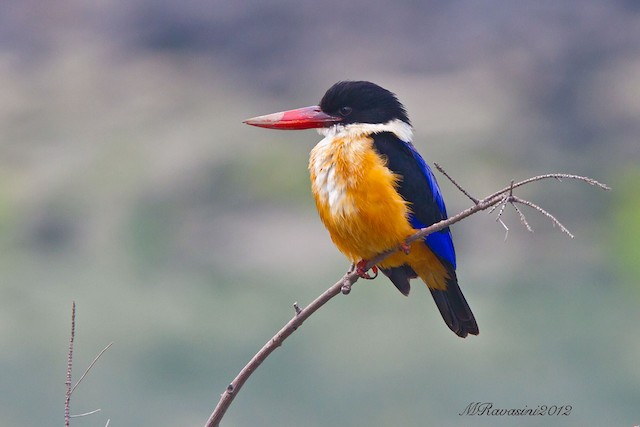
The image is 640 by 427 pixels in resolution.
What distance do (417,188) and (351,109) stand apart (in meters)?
0.24

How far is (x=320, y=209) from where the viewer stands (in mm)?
1718

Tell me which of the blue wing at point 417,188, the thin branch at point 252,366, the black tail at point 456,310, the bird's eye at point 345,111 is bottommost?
the black tail at point 456,310

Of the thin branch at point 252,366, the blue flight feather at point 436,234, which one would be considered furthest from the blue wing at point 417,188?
the thin branch at point 252,366

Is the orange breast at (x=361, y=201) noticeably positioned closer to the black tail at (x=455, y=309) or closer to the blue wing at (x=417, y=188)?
the blue wing at (x=417, y=188)

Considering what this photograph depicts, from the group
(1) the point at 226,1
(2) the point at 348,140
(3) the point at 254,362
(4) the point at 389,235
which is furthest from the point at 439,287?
(1) the point at 226,1

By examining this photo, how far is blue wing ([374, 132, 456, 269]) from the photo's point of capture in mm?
1688

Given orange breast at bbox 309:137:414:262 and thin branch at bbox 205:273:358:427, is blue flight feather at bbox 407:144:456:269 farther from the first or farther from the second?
thin branch at bbox 205:273:358:427

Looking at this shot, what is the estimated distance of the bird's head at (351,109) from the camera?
5.91 feet

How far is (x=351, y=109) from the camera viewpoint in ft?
5.95

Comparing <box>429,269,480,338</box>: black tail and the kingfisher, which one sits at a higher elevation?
the kingfisher

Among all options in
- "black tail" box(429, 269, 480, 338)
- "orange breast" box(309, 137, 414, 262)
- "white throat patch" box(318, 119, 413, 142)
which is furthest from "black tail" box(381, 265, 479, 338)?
"white throat patch" box(318, 119, 413, 142)

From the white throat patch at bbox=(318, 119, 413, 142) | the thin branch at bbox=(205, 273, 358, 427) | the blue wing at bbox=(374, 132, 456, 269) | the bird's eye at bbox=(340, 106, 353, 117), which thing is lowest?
the thin branch at bbox=(205, 273, 358, 427)

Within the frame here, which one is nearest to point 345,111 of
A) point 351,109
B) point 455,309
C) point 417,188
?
point 351,109

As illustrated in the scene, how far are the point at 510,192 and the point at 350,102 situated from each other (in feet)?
2.58
